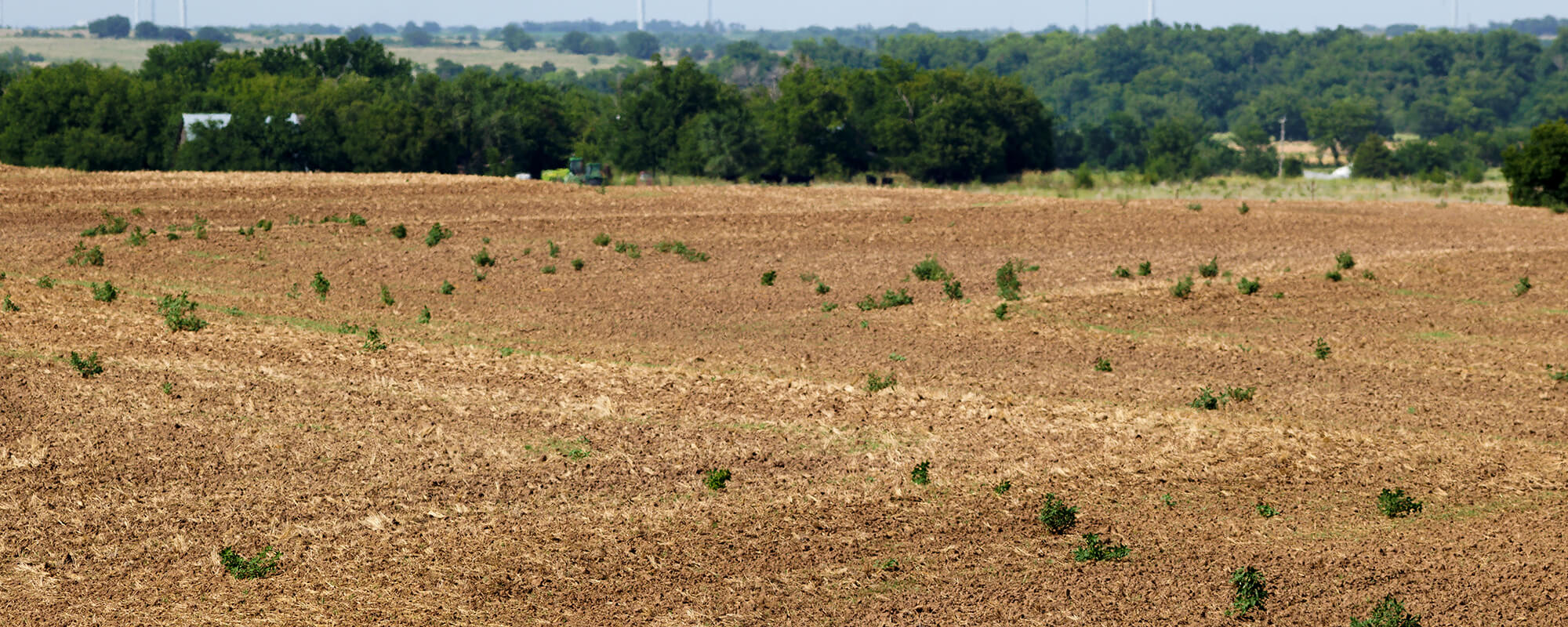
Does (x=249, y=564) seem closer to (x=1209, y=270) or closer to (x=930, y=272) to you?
(x=930, y=272)

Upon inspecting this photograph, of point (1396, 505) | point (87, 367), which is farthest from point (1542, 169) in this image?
point (87, 367)

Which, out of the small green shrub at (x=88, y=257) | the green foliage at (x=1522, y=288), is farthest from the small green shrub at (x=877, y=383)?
the small green shrub at (x=88, y=257)

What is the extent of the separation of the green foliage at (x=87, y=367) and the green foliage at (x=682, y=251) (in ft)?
56.5

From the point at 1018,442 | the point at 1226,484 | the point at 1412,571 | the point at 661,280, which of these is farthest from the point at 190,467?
the point at 661,280

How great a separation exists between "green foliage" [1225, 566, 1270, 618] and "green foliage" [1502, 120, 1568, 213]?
143 feet

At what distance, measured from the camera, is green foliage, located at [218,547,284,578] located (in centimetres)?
1416

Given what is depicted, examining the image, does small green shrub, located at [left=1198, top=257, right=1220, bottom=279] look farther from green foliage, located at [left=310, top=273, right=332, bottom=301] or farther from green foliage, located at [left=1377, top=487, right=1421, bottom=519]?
green foliage, located at [left=310, top=273, right=332, bottom=301]

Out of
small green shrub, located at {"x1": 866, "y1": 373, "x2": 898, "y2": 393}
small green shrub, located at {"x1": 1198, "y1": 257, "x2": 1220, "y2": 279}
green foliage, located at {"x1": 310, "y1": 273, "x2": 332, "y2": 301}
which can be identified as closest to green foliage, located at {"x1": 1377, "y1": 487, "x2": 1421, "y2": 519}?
small green shrub, located at {"x1": 866, "y1": 373, "x2": 898, "y2": 393}

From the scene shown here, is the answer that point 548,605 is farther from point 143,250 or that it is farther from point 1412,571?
point 143,250

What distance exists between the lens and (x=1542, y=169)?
52469 millimetres

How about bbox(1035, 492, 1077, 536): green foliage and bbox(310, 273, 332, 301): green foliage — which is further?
bbox(310, 273, 332, 301): green foliage

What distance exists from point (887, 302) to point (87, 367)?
15.2 m

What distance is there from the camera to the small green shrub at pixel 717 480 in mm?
17047

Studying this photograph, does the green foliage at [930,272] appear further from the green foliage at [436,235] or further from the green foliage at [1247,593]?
the green foliage at [1247,593]
